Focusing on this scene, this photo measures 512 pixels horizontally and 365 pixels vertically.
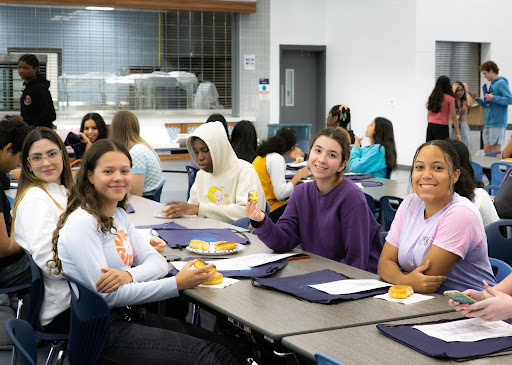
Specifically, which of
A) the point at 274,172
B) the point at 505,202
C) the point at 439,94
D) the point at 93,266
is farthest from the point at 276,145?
the point at 439,94

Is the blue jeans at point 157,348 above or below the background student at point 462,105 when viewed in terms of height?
below

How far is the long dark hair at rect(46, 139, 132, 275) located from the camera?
2623mm

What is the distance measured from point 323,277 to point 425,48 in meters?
9.71

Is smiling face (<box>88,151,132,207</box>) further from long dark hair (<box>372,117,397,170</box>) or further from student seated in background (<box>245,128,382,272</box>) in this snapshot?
long dark hair (<box>372,117,397,170</box>)

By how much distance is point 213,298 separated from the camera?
96.5 inches

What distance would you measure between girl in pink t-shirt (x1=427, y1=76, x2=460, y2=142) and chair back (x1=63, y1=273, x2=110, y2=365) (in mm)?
8628

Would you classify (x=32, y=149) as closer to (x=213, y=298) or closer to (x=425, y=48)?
(x=213, y=298)

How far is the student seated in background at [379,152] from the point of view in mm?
6219

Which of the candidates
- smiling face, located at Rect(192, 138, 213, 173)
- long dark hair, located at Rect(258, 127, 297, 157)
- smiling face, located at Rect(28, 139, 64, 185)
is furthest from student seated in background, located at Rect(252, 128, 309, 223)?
smiling face, located at Rect(28, 139, 64, 185)

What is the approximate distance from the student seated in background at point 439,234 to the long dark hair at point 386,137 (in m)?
3.52

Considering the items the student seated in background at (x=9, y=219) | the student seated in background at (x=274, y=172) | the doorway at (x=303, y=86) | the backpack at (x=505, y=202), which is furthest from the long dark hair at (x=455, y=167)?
the doorway at (x=303, y=86)

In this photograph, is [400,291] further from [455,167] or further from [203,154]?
[203,154]

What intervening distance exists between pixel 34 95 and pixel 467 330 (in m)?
7.77

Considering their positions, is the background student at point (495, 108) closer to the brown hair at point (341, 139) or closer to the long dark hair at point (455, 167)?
the brown hair at point (341, 139)
